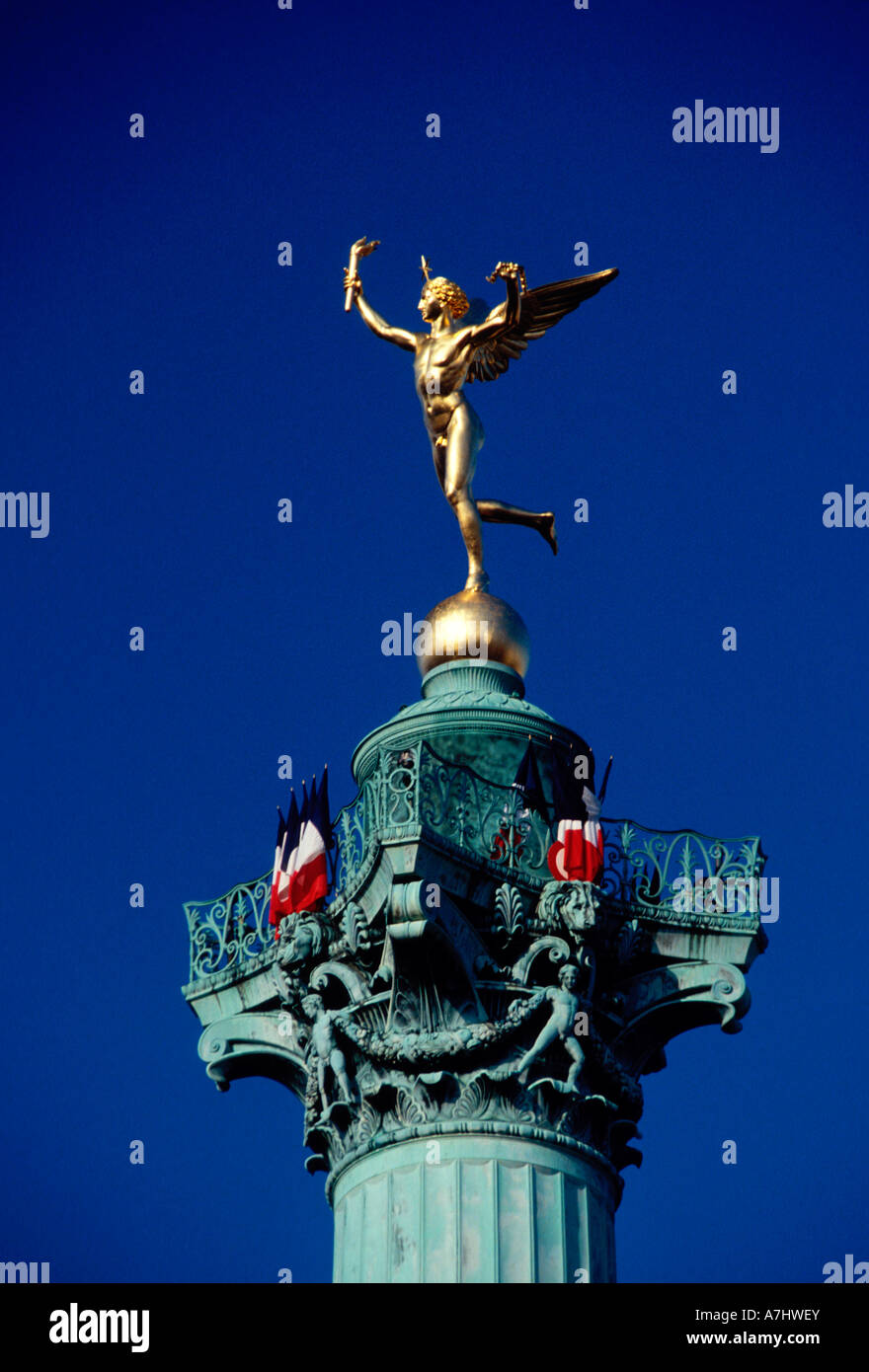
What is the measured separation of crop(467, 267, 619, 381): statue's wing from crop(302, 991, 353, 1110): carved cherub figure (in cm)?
1102

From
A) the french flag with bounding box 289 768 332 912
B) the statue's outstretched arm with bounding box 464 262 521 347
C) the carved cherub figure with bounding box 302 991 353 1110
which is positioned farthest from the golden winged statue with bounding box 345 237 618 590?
the carved cherub figure with bounding box 302 991 353 1110

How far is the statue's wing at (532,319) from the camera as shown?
132 feet

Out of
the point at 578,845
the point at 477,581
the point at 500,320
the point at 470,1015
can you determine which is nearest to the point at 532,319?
the point at 500,320

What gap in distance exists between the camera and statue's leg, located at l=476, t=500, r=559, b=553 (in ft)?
133

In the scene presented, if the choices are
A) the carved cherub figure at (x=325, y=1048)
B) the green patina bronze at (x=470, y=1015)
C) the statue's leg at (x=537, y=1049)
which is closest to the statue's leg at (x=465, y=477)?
the green patina bronze at (x=470, y=1015)

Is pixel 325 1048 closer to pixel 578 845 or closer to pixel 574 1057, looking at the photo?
pixel 574 1057

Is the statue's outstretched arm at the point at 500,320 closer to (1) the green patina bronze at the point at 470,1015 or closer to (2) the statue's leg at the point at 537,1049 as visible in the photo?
(1) the green patina bronze at the point at 470,1015

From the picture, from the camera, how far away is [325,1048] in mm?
34594

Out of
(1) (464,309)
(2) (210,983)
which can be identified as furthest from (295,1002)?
(1) (464,309)

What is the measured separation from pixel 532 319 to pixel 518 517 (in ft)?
10.5

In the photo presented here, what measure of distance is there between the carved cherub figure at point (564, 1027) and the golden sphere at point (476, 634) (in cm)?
637
